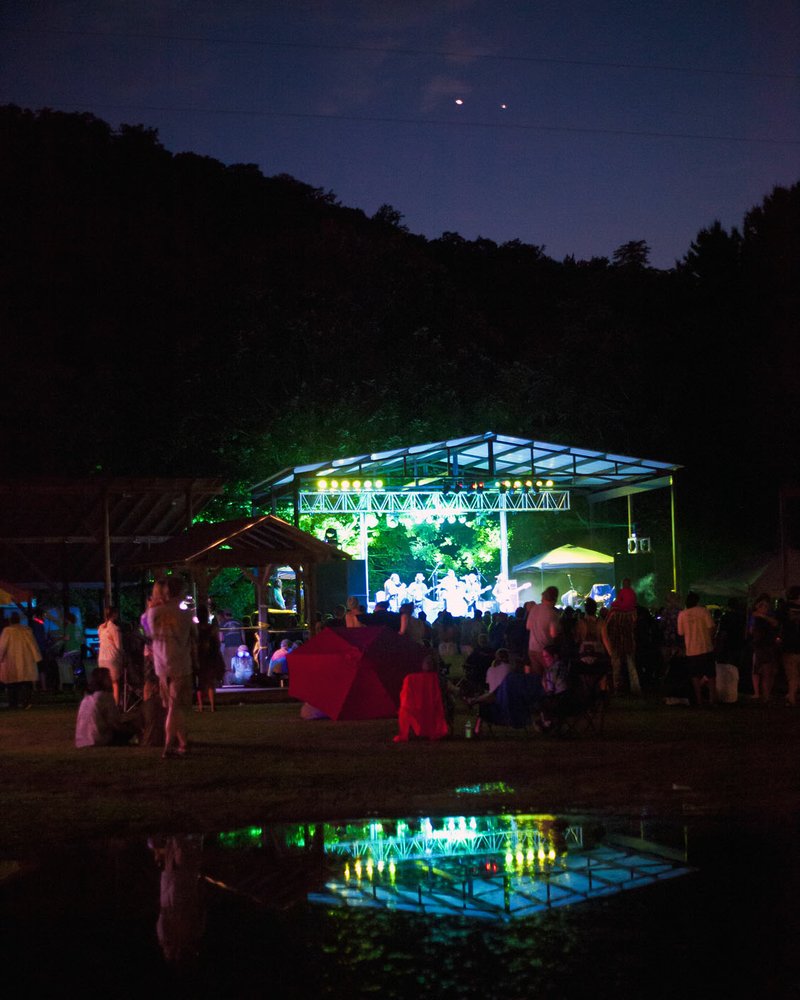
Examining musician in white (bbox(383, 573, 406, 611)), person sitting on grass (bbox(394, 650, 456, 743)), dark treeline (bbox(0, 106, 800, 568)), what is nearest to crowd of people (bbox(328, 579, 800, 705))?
person sitting on grass (bbox(394, 650, 456, 743))

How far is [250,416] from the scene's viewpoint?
1374 inches

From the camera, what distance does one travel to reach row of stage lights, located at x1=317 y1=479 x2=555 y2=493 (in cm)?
2578

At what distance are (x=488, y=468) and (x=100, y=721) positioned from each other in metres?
16.9

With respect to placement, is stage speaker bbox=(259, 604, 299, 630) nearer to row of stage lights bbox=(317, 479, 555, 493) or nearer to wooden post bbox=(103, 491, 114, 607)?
wooden post bbox=(103, 491, 114, 607)

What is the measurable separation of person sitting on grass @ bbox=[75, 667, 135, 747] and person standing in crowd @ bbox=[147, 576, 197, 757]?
3.63ft

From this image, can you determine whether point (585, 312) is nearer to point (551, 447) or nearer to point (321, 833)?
point (551, 447)

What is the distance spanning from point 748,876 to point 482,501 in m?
22.7

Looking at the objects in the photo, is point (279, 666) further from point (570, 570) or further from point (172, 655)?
point (570, 570)

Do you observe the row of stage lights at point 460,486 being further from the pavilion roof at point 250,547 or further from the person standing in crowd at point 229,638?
the pavilion roof at point 250,547

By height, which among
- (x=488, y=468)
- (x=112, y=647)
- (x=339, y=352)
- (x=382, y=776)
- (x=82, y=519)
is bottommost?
(x=382, y=776)

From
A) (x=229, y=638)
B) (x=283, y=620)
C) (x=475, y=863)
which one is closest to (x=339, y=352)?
(x=283, y=620)

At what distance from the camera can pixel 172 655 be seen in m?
10.4

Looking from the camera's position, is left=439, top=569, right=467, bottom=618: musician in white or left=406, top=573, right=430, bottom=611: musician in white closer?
left=406, top=573, right=430, bottom=611: musician in white

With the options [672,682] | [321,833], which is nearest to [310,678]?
[672,682]
